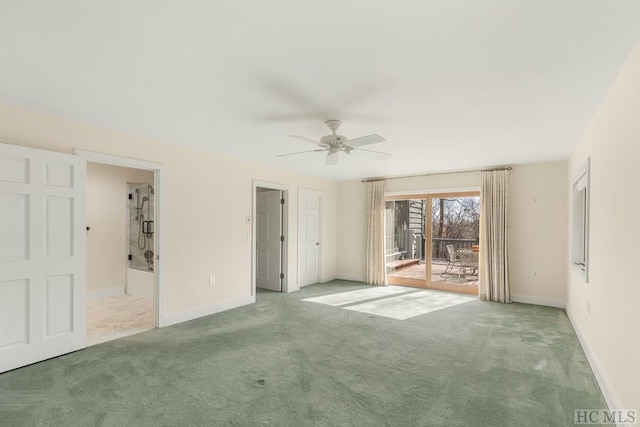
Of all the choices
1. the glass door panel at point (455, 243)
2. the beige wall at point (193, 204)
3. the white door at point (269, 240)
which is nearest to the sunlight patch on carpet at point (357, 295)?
the glass door panel at point (455, 243)

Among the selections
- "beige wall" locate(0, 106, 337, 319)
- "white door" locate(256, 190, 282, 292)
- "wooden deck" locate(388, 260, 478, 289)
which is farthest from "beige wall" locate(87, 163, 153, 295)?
"wooden deck" locate(388, 260, 478, 289)

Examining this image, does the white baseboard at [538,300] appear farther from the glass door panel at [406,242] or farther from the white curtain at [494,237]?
the glass door panel at [406,242]

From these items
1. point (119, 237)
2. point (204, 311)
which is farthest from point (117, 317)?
point (119, 237)

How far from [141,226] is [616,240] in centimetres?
658

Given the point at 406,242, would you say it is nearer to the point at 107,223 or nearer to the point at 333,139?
the point at 333,139

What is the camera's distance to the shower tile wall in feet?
19.2

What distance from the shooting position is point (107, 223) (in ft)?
19.3

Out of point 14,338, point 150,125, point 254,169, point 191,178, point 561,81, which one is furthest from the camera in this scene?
point 254,169

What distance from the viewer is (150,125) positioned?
3.51 m

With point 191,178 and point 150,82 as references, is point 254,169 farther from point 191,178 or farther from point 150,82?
point 150,82

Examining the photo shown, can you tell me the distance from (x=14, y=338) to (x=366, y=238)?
5827 mm

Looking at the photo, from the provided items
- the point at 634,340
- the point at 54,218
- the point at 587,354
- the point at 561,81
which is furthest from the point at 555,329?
the point at 54,218

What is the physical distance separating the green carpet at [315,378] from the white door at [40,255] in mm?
230

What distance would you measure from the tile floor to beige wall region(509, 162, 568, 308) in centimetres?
590
